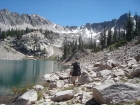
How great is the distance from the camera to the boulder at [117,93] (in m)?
8.93

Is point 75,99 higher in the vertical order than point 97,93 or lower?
lower

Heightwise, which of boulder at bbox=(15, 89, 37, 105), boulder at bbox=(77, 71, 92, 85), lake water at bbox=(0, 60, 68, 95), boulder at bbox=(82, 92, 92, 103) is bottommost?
lake water at bbox=(0, 60, 68, 95)

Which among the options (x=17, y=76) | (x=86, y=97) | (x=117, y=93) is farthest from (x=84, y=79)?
(x=17, y=76)

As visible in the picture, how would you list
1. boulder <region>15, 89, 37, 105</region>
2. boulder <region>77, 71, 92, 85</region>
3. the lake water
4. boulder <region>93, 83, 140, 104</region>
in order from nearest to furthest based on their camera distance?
1. boulder <region>93, 83, 140, 104</region>
2. boulder <region>15, 89, 37, 105</region>
3. boulder <region>77, 71, 92, 85</region>
4. the lake water

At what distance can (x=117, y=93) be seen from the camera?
363 inches

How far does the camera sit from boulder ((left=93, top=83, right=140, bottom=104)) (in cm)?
893

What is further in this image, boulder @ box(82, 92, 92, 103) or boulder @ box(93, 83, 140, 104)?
boulder @ box(82, 92, 92, 103)

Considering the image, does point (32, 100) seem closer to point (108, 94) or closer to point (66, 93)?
point (66, 93)

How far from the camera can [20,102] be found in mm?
13281

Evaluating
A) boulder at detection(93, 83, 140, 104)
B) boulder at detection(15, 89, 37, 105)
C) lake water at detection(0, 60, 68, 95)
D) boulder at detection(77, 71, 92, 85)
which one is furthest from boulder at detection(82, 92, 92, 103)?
lake water at detection(0, 60, 68, 95)

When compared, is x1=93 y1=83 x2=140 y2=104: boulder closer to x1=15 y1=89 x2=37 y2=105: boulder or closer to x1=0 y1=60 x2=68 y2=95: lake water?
x1=15 y1=89 x2=37 y2=105: boulder

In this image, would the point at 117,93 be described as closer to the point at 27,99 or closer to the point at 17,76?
the point at 27,99

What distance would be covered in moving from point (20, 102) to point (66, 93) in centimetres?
387

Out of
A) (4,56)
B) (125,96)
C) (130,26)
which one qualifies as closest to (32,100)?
(125,96)
